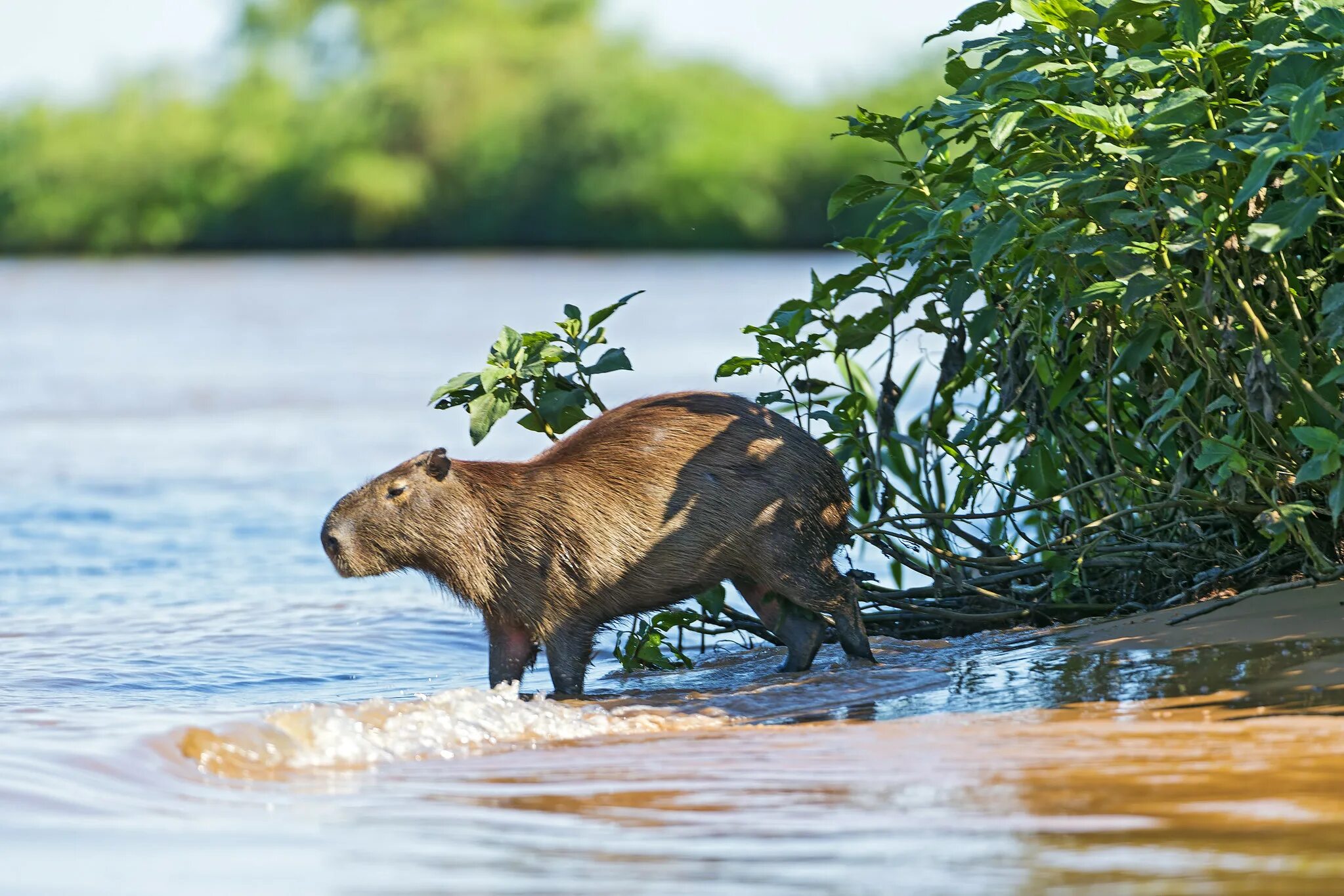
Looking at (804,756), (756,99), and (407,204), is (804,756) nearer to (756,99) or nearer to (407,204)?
(407,204)

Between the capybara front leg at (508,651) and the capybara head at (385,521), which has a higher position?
the capybara head at (385,521)

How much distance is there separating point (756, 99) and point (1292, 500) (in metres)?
47.5

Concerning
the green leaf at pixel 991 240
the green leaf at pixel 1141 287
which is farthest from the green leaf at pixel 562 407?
→ the green leaf at pixel 1141 287

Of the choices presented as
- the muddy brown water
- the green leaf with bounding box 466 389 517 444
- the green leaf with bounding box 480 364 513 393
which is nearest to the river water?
the muddy brown water

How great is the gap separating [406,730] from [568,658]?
2.46 ft

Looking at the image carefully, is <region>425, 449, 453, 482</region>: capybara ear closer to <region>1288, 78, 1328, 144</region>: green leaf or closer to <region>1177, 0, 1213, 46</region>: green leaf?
<region>1177, 0, 1213, 46</region>: green leaf

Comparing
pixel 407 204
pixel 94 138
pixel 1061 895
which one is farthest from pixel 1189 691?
pixel 94 138

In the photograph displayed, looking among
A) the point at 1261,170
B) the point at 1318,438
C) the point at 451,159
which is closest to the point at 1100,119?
the point at 1261,170

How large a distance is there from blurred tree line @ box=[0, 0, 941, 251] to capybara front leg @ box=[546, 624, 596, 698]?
35.0 metres

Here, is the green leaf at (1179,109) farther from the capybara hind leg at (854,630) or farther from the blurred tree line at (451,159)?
the blurred tree line at (451,159)

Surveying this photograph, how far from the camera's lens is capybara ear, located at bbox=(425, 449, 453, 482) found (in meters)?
4.93

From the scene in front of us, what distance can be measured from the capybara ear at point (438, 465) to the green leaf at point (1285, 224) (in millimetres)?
2259

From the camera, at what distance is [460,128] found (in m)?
48.4

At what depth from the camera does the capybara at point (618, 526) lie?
4.85 m
